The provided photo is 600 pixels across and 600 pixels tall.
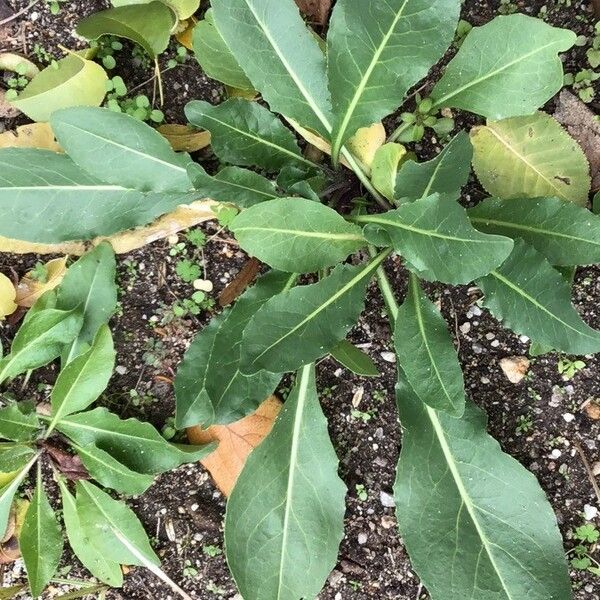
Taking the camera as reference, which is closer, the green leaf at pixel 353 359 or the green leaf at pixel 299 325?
the green leaf at pixel 299 325

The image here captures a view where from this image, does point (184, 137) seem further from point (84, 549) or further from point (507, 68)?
point (84, 549)

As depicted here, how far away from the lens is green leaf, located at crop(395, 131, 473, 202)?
129cm

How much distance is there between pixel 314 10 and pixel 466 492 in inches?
42.2

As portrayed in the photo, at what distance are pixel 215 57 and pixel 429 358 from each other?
760 mm

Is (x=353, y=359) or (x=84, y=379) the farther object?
(x=84, y=379)

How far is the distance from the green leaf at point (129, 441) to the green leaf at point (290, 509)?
138mm

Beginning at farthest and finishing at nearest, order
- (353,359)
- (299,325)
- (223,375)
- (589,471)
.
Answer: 1. (589,471)
2. (353,359)
3. (223,375)
4. (299,325)

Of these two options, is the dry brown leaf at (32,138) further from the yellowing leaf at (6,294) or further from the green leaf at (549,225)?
the green leaf at (549,225)

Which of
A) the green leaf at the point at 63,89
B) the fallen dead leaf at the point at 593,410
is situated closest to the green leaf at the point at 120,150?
the green leaf at the point at 63,89

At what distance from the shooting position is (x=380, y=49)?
4.44ft

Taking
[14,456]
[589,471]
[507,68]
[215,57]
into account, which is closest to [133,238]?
[215,57]

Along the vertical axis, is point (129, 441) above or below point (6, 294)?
below

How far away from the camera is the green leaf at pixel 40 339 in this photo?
161 centimetres

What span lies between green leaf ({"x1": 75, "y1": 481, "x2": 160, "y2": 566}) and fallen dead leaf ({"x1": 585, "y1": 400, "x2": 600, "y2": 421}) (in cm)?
100
